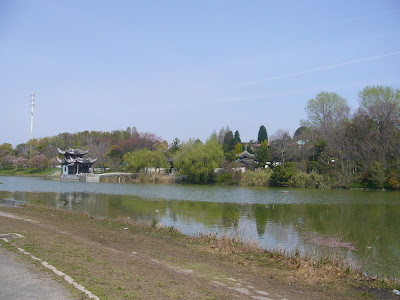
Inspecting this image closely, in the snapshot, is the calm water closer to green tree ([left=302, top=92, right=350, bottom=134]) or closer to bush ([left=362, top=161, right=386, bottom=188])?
bush ([left=362, top=161, right=386, bottom=188])

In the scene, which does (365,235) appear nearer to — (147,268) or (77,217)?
(147,268)

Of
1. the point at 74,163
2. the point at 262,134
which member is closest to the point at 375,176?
the point at 262,134

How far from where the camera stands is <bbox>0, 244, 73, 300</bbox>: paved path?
5.27m

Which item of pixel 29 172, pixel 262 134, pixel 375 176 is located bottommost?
pixel 29 172

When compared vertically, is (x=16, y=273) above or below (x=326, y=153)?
below

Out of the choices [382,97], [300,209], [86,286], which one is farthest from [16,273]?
[382,97]

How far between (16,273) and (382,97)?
59.5 metres

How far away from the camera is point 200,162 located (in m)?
55.9

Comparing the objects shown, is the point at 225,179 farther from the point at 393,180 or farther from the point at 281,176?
the point at 393,180

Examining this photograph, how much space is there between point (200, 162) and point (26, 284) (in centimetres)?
5020

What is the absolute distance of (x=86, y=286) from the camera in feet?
19.0

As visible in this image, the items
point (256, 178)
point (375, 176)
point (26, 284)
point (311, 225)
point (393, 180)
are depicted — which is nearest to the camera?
point (26, 284)

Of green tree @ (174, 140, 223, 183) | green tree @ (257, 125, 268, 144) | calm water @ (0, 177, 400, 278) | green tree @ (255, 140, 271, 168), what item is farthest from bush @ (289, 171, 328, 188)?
green tree @ (257, 125, 268, 144)

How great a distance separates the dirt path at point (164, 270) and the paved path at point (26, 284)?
1.26 feet
